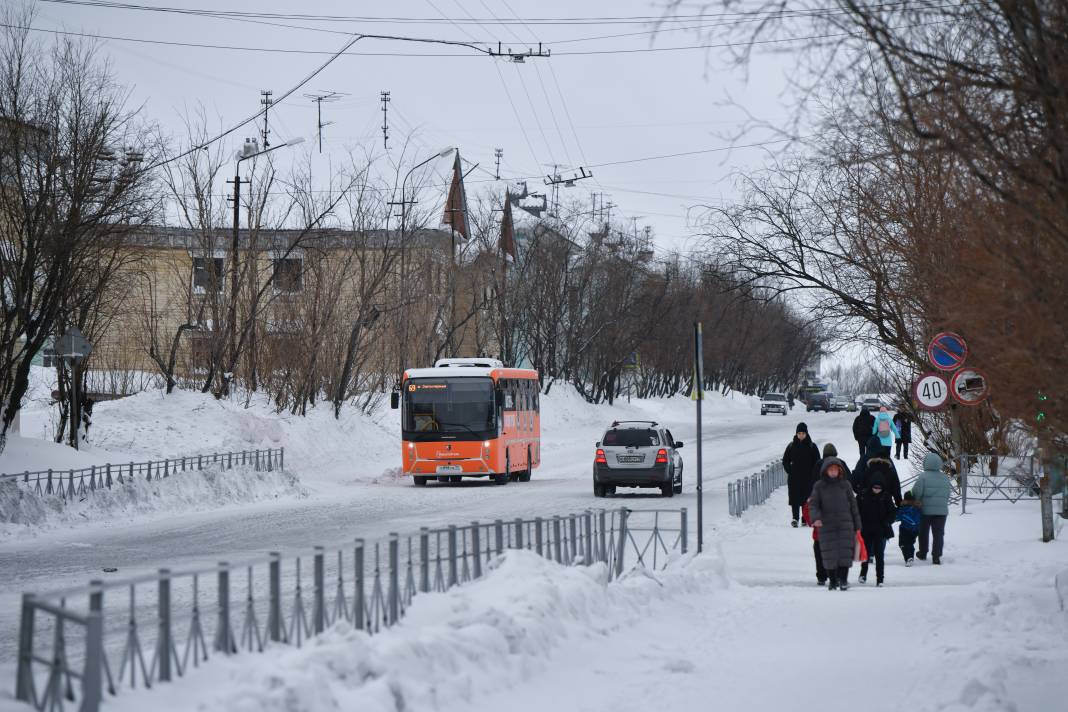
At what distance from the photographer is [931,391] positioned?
1950 cm

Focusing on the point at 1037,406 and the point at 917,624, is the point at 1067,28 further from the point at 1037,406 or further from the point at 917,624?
the point at 917,624

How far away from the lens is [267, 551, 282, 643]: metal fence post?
760 cm

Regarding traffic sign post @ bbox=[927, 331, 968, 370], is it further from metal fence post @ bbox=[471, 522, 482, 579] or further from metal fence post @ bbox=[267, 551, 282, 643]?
metal fence post @ bbox=[267, 551, 282, 643]

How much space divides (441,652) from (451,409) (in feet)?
80.9

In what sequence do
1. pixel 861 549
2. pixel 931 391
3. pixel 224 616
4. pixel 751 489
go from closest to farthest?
pixel 224 616 → pixel 861 549 → pixel 931 391 → pixel 751 489

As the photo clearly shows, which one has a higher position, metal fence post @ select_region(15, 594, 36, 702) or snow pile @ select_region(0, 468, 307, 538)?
metal fence post @ select_region(15, 594, 36, 702)

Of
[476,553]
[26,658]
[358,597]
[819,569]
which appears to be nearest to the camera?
[26,658]

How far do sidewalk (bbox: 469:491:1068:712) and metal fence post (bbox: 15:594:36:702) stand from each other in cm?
258

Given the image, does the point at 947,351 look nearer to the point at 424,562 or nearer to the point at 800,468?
the point at 800,468

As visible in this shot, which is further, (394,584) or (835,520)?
(835,520)

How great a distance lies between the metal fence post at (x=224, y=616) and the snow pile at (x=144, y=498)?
44.6 ft

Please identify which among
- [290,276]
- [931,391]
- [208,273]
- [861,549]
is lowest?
[861,549]

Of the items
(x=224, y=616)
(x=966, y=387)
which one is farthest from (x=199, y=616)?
(x=966, y=387)

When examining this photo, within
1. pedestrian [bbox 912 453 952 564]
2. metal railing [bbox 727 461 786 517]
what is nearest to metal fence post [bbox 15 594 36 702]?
pedestrian [bbox 912 453 952 564]
